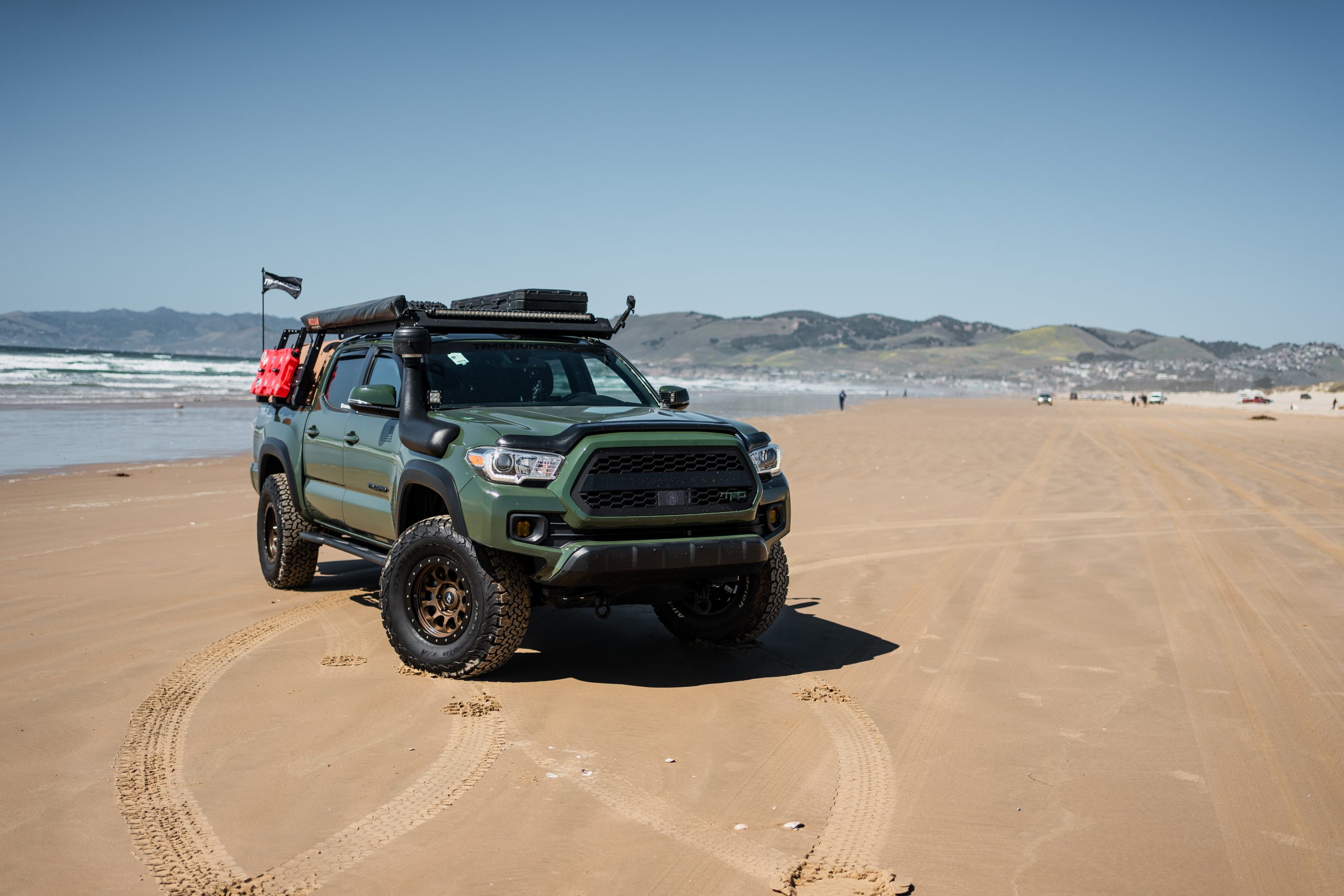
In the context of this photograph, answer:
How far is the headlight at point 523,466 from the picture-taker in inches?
206

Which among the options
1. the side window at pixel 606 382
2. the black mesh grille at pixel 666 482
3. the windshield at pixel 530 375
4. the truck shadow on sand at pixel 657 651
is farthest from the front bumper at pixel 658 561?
the side window at pixel 606 382

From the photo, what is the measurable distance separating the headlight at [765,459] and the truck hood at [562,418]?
0.42 ft

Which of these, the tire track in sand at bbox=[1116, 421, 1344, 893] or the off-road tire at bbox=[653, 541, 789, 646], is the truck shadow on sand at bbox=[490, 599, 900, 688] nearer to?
the off-road tire at bbox=[653, 541, 789, 646]

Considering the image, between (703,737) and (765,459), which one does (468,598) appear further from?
(765,459)

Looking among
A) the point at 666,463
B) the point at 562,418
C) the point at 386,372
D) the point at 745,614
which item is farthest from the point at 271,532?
the point at 666,463

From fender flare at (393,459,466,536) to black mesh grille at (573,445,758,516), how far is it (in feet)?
2.27

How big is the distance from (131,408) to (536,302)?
3202cm

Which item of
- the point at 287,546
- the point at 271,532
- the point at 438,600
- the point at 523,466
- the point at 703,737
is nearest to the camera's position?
the point at 703,737

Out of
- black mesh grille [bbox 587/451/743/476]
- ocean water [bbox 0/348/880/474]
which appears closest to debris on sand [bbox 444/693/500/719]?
black mesh grille [bbox 587/451/743/476]

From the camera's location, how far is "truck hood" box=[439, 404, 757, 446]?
5.42 m

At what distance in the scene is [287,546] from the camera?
784 cm

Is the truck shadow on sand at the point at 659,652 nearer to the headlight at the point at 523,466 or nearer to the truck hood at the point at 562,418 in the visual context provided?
the headlight at the point at 523,466

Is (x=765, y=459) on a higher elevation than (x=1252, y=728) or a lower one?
higher

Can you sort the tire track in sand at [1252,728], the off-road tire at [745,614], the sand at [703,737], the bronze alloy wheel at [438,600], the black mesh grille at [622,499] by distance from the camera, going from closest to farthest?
the sand at [703,737] < the tire track in sand at [1252,728] < the black mesh grille at [622,499] < the bronze alloy wheel at [438,600] < the off-road tire at [745,614]
